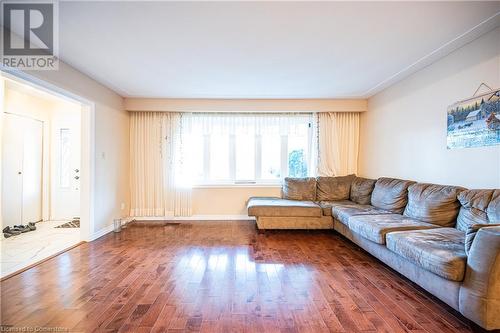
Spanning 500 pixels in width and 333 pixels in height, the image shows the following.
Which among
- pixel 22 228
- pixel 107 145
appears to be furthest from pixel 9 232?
pixel 107 145

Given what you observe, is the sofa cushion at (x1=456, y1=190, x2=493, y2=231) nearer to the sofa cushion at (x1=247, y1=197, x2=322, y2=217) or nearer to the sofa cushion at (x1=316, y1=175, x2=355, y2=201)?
the sofa cushion at (x1=247, y1=197, x2=322, y2=217)

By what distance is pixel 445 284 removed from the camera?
1820mm

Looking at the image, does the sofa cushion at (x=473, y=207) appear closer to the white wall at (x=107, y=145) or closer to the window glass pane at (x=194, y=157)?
the window glass pane at (x=194, y=157)

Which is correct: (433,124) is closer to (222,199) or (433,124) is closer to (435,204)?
(435,204)

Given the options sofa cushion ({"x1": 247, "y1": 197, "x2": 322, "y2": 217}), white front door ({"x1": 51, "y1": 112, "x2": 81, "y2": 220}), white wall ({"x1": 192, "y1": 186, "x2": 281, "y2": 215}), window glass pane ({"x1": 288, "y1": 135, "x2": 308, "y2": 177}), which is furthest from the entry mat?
window glass pane ({"x1": 288, "y1": 135, "x2": 308, "y2": 177})

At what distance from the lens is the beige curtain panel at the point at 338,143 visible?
4816 mm

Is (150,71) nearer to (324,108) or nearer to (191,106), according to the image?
(191,106)

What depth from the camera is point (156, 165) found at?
4.76 m

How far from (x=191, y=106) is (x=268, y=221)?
270cm

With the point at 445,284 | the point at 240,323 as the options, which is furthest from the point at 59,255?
the point at 445,284

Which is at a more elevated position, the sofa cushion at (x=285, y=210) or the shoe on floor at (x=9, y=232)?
the sofa cushion at (x=285, y=210)

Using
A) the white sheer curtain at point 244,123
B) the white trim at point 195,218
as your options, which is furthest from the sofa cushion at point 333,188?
the white trim at point 195,218

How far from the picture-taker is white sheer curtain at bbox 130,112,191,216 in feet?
15.6

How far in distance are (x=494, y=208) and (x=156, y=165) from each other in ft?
16.2
